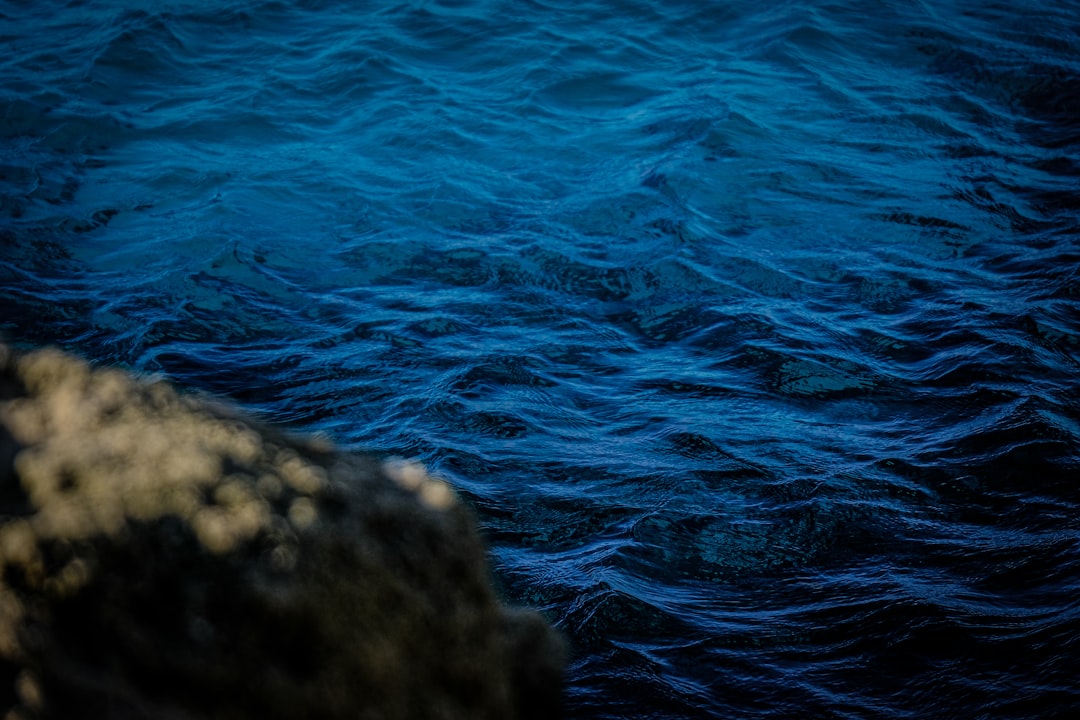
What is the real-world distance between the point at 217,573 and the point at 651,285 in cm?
435

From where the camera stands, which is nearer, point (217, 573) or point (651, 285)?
point (217, 573)

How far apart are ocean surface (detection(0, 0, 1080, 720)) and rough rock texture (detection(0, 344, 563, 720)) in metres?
0.94

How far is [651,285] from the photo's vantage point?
5555mm

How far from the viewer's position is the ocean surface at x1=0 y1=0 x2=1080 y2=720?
2.89 m

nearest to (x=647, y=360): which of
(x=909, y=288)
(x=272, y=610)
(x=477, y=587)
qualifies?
(x=909, y=288)

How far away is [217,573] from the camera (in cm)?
142

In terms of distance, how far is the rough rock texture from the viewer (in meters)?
1.32

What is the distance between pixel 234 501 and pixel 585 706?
129 cm

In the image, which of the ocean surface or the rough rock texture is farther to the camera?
the ocean surface

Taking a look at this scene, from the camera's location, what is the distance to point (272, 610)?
142cm

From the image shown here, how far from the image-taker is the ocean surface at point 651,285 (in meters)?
2.89

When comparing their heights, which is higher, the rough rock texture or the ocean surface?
the rough rock texture

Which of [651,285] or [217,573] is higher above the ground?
[217,573]

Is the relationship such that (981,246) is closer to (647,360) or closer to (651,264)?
(651,264)
